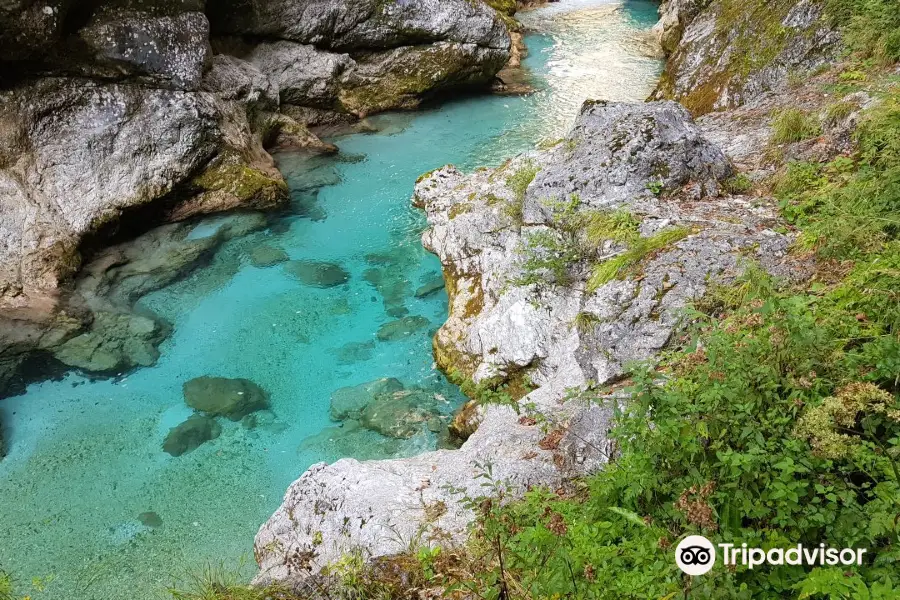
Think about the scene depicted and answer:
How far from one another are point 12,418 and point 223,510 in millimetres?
3256

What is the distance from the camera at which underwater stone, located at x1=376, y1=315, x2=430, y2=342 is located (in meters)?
7.90

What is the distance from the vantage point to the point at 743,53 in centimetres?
884

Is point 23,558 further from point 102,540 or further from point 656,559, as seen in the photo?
point 656,559

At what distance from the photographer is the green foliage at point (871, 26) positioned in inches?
257

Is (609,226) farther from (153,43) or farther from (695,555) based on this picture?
(153,43)

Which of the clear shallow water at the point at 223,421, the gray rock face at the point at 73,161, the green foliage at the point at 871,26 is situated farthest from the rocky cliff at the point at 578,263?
the gray rock face at the point at 73,161

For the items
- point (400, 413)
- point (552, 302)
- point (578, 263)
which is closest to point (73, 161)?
point (400, 413)

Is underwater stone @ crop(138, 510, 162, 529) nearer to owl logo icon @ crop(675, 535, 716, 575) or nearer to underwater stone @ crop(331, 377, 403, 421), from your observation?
underwater stone @ crop(331, 377, 403, 421)

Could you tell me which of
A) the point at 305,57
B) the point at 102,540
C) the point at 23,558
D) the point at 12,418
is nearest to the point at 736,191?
the point at 102,540

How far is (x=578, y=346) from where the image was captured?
535cm

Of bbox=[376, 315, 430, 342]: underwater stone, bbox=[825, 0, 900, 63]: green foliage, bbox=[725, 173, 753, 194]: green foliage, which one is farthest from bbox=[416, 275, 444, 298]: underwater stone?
bbox=[825, 0, 900, 63]: green foliage

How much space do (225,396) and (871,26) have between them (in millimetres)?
8695

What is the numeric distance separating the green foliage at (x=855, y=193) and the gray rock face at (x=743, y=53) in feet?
10.5

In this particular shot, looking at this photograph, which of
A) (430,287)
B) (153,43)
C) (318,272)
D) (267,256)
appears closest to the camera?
(430,287)
